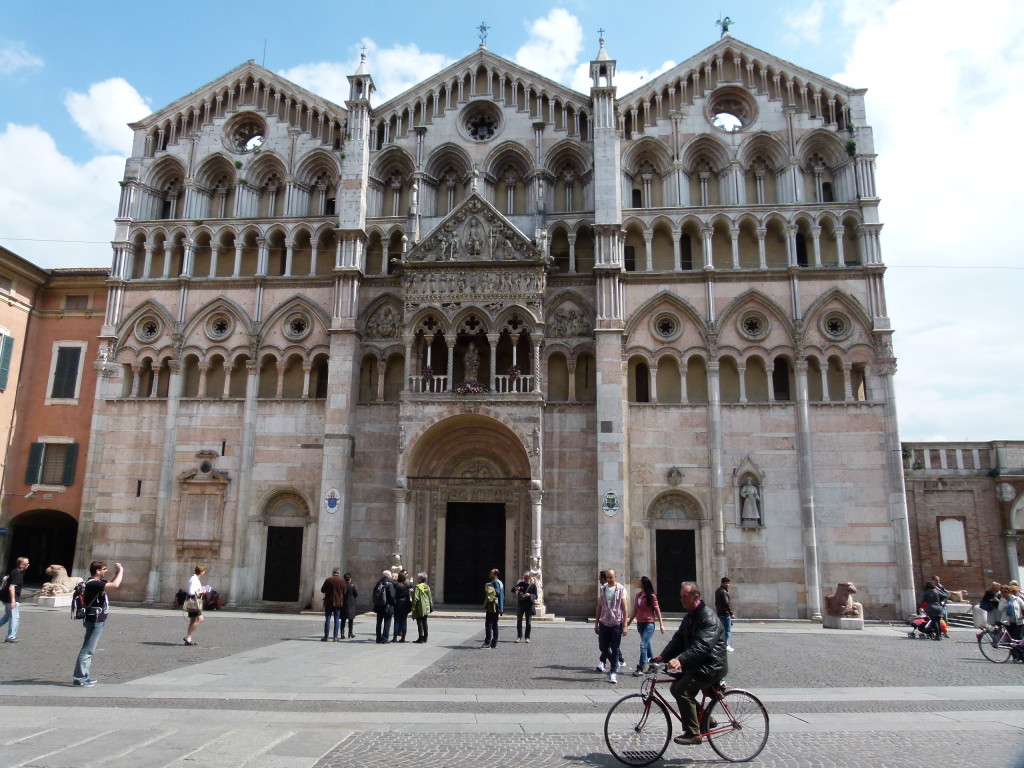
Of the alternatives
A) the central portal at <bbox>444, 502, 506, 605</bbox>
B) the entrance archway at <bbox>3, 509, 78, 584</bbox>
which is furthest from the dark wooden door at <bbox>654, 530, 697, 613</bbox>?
the entrance archway at <bbox>3, 509, 78, 584</bbox>

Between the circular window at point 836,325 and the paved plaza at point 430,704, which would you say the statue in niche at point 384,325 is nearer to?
the paved plaza at point 430,704

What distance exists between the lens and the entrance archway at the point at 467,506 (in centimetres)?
3027

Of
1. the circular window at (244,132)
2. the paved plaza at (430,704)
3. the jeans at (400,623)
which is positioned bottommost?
the paved plaza at (430,704)

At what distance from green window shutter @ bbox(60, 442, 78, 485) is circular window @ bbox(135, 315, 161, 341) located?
5513 millimetres

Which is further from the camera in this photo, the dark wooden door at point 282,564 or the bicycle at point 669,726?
the dark wooden door at point 282,564

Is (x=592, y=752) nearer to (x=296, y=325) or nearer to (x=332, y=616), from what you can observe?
(x=332, y=616)

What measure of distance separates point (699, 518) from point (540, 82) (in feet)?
65.9

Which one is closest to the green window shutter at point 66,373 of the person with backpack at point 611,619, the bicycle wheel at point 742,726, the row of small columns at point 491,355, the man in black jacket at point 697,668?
the row of small columns at point 491,355

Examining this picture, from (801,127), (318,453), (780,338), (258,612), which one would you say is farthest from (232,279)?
(801,127)

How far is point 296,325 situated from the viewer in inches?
1312

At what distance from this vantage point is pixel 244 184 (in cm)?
3512

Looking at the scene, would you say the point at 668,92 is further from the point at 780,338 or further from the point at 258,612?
the point at 258,612

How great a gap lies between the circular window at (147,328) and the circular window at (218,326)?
7.59 ft

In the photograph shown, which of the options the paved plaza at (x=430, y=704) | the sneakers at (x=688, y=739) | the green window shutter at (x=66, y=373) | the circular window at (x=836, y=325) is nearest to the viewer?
the sneakers at (x=688, y=739)
